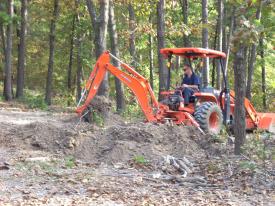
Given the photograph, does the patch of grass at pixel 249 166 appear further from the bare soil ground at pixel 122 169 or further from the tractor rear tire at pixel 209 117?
the tractor rear tire at pixel 209 117

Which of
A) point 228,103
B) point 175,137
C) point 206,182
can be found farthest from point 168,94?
point 206,182

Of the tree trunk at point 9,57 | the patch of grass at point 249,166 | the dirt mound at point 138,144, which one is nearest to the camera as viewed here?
the patch of grass at point 249,166

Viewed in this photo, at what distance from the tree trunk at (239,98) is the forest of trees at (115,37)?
651cm

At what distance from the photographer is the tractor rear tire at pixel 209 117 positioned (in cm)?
1320

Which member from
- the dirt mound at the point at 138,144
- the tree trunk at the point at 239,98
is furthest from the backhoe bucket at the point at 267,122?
the tree trunk at the point at 239,98

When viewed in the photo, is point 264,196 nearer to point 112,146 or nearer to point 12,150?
point 112,146

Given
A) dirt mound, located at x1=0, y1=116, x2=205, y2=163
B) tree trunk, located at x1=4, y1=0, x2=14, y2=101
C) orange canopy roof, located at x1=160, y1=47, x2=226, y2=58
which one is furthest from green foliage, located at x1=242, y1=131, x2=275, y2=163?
tree trunk, located at x1=4, y1=0, x2=14, y2=101

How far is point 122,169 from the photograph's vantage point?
29.7ft

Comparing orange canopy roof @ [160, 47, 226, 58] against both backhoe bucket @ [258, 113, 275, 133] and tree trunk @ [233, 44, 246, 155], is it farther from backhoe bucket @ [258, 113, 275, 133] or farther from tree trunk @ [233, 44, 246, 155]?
tree trunk @ [233, 44, 246, 155]

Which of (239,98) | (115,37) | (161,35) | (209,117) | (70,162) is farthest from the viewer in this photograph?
(161,35)

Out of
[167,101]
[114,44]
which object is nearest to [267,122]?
[167,101]

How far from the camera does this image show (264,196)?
24.0ft

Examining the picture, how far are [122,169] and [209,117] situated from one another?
4.95 m

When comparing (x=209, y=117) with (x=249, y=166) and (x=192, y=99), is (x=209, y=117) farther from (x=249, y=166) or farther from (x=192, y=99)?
(x=249, y=166)
